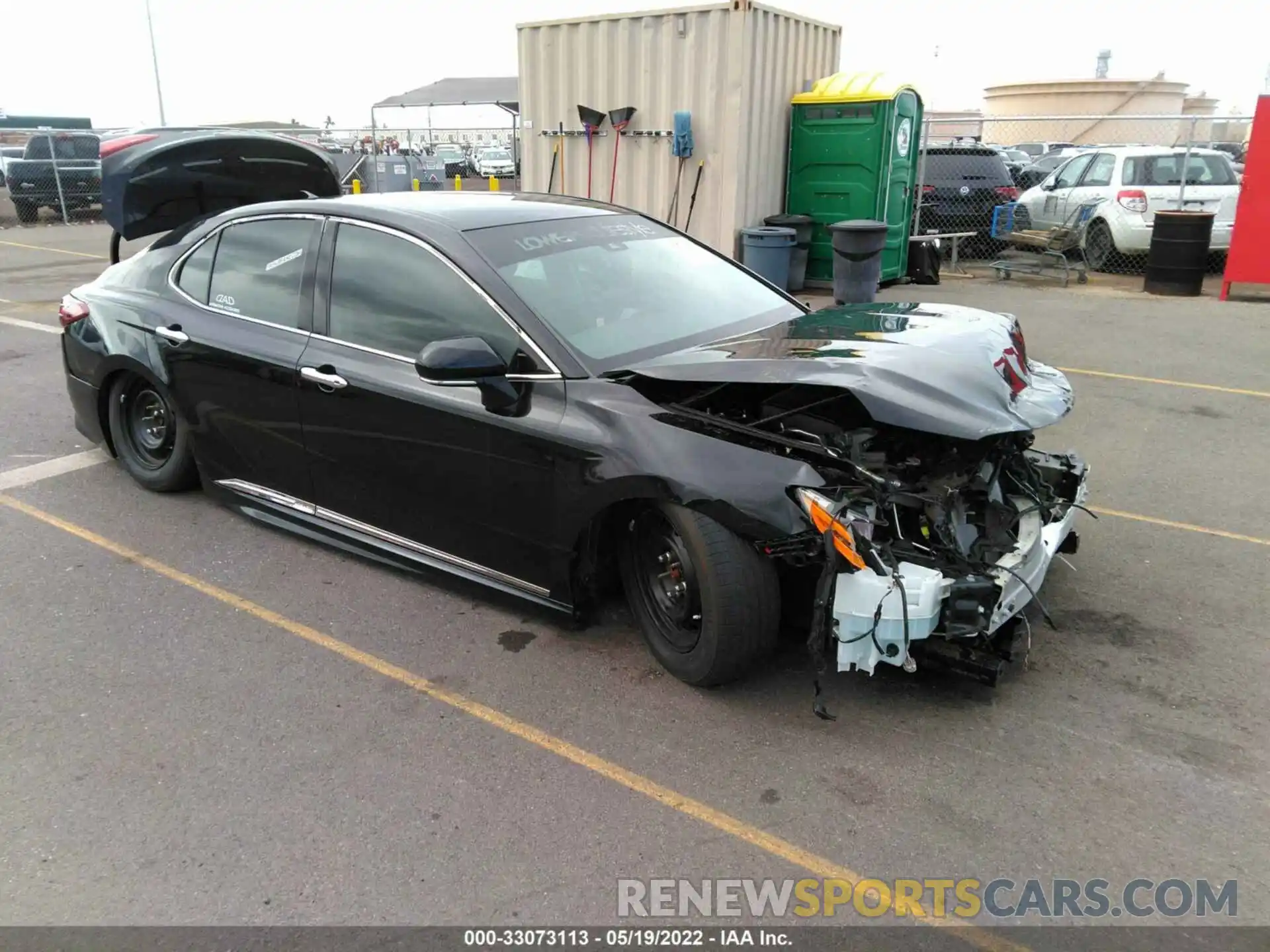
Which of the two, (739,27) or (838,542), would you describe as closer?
(838,542)

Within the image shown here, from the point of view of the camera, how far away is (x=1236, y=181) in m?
13.5

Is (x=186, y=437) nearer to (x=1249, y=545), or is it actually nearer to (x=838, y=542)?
(x=838, y=542)

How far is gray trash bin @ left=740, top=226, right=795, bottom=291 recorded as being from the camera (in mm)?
11406

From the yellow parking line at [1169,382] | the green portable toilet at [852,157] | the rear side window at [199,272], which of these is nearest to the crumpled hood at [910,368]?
the rear side window at [199,272]

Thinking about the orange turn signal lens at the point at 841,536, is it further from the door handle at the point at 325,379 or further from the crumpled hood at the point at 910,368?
the door handle at the point at 325,379

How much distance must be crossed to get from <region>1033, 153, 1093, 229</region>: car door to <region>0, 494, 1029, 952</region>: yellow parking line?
1308 centimetres

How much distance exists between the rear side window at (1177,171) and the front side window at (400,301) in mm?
12726

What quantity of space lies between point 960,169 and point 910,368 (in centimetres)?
1361

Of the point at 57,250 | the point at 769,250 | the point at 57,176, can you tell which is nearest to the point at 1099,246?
the point at 769,250

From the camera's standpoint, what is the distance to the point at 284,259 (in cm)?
444

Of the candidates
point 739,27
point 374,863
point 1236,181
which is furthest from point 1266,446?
point 1236,181

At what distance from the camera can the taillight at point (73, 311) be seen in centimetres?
539

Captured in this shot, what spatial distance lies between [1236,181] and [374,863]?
15025 mm

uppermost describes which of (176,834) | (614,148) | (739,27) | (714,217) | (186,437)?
(739,27)
